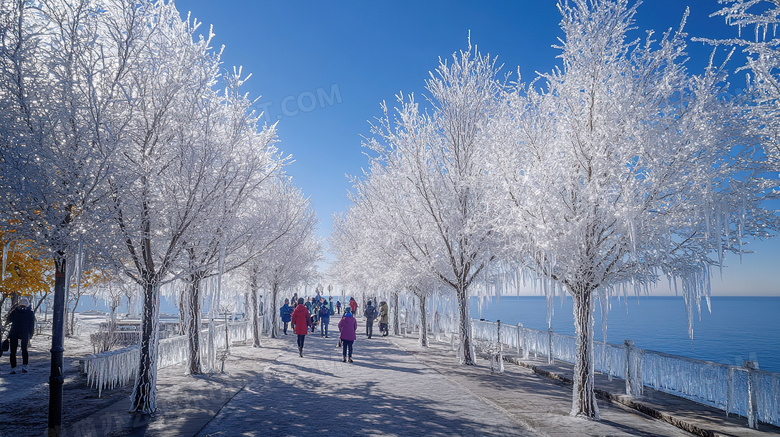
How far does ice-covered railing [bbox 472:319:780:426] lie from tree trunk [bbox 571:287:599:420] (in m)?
2.30

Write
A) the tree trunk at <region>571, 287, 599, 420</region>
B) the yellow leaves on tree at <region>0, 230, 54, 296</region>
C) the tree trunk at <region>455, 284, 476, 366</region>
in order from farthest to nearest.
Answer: the tree trunk at <region>455, 284, 476, 366</region> < the yellow leaves on tree at <region>0, 230, 54, 296</region> < the tree trunk at <region>571, 287, 599, 420</region>

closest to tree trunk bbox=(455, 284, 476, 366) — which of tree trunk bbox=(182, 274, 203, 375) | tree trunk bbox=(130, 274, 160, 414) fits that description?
tree trunk bbox=(182, 274, 203, 375)

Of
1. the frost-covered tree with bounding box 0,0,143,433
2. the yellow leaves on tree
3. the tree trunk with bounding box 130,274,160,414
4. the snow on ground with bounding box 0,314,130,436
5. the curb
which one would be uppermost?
the frost-covered tree with bounding box 0,0,143,433

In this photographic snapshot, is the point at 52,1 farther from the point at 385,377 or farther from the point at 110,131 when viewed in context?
the point at 385,377

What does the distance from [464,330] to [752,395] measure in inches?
332

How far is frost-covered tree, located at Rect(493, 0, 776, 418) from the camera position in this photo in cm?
728

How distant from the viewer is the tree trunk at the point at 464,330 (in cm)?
1474

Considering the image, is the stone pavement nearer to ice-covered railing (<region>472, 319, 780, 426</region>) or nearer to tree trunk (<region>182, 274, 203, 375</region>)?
tree trunk (<region>182, 274, 203, 375</region>)

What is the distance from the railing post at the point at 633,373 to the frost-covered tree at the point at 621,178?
2123 millimetres

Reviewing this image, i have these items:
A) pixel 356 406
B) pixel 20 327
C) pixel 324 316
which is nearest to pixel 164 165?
pixel 356 406

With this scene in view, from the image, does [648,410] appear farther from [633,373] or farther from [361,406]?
[361,406]

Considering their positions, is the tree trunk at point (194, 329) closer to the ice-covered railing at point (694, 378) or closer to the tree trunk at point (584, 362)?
the tree trunk at point (584, 362)

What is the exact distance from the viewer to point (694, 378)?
364 inches

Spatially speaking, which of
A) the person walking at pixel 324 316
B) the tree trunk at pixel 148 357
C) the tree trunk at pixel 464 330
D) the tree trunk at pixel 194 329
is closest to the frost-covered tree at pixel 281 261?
the person walking at pixel 324 316
